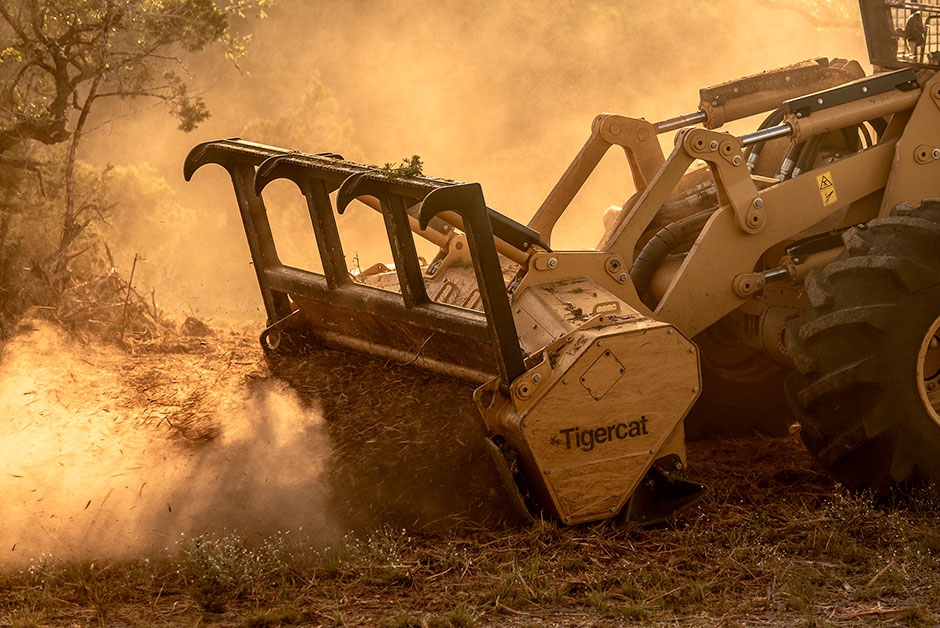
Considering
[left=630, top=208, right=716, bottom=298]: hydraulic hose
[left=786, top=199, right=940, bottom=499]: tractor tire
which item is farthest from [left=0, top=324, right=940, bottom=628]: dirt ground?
[left=630, top=208, right=716, bottom=298]: hydraulic hose

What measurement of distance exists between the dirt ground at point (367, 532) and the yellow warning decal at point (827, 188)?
138 cm

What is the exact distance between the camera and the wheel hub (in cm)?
495

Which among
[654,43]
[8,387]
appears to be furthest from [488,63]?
[8,387]

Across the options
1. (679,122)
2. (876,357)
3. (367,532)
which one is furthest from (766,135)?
(367,532)

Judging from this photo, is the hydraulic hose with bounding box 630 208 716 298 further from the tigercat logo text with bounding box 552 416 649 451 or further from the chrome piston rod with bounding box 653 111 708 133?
the tigercat logo text with bounding box 552 416 649 451

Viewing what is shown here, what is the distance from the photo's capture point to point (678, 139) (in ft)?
18.1

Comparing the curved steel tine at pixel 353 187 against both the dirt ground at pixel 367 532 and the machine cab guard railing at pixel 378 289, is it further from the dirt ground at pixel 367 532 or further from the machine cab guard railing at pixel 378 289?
the dirt ground at pixel 367 532

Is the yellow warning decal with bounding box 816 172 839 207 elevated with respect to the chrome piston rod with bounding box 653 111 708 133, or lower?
lower

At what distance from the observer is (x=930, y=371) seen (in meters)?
5.38

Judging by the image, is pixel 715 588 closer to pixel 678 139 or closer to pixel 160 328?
pixel 678 139

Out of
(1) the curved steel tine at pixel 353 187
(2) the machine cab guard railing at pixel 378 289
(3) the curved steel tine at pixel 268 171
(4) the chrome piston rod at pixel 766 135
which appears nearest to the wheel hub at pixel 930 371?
(4) the chrome piston rod at pixel 766 135

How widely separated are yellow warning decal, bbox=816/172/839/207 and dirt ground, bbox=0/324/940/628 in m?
1.38

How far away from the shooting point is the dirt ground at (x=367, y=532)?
4.23 m

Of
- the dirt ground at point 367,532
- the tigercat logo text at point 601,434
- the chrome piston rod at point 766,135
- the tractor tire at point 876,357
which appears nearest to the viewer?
the dirt ground at point 367,532
